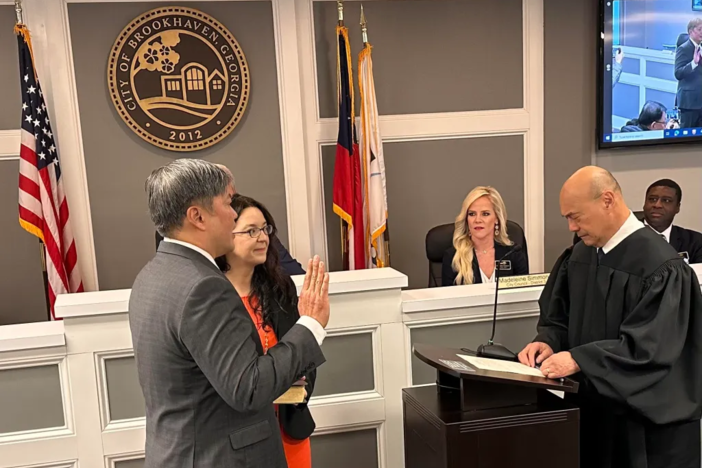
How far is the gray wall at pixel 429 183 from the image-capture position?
166 inches

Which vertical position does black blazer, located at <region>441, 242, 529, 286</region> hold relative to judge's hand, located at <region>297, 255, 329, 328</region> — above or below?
below

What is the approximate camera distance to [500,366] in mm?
1675

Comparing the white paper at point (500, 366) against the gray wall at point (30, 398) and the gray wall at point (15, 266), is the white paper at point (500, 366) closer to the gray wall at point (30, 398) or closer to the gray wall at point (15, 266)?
the gray wall at point (30, 398)

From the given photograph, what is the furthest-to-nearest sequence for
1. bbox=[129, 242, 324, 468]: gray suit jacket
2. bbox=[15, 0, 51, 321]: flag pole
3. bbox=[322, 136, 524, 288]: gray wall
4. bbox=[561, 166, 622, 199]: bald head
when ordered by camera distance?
bbox=[322, 136, 524, 288]: gray wall < bbox=[15, 0, 51, 321]: flag pole < bbox=[561, 166, 622, 199]: bald head < bbox=[129, 242, 324, 468]: gray suit jacket

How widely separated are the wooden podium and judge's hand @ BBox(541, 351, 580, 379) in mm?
66

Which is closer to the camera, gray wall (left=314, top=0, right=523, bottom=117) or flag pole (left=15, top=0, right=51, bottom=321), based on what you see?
flag pole (left=15, top=0, right=51, bottom=321)

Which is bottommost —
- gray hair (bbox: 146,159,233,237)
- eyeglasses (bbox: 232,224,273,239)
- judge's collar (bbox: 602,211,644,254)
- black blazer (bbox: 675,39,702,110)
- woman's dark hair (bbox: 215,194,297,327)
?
woman's dark hair (bbox: 215,194,297,327)

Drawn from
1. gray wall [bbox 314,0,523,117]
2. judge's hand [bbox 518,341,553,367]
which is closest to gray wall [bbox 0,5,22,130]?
gray wall [bbox 314,0,523,117]

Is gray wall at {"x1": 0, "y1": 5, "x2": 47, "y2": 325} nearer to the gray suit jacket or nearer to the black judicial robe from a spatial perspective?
the gray suit jacket

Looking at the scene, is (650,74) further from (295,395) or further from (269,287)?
(295,395)

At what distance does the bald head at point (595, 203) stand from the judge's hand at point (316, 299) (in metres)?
0.80

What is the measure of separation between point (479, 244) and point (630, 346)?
159 cm

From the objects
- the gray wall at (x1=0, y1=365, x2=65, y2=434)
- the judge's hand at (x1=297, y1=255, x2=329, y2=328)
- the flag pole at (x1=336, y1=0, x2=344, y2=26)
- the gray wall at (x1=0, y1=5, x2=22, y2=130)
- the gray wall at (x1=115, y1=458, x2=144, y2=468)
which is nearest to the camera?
the judge's hand at (x1=297, y1=255, x2=329, y2=328)

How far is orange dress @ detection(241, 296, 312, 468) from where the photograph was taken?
69.1 inches
